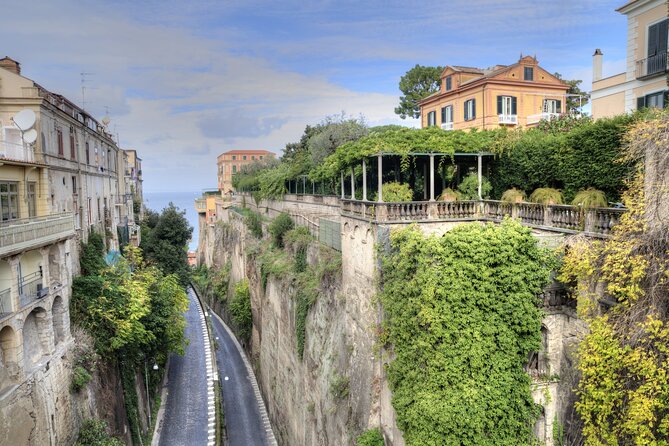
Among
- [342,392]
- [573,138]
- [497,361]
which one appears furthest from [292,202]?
[497,361]

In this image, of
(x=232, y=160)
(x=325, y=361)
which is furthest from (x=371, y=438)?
(x=232, y=160)

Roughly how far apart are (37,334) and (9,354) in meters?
2.11

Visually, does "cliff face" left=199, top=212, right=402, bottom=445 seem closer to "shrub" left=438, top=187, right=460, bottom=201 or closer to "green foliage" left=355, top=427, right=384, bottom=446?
"green foliage" left=355, top=427, right=384, bottom=446

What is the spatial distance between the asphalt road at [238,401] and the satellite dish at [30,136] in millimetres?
19654

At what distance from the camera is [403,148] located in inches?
667

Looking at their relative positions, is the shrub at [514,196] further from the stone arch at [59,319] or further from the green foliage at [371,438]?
the stone arch at [59,319]

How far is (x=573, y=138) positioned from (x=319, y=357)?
1378cm

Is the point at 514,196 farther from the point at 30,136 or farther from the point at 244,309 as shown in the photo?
the point at 244,309

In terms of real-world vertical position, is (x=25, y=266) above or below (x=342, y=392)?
above

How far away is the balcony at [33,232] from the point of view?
46.1ft

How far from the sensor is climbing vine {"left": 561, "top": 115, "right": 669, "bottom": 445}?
8.95m

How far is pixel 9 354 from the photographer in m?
14.3

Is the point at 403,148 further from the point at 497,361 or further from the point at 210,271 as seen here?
the point at 210,271

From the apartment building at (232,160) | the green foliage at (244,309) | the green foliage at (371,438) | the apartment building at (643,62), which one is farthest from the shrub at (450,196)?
the apartment building at (232,160)
